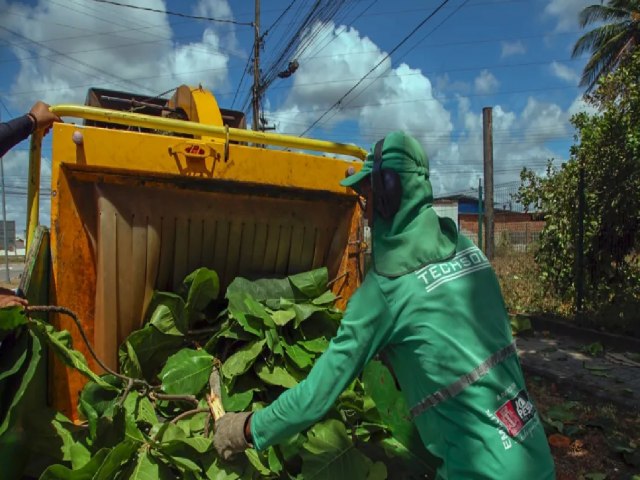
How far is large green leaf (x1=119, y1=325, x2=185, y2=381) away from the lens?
2.81 m

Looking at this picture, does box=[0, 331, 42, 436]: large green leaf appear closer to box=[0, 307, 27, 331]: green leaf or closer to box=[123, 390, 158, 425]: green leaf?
box=[0, 307, 27, 331]: green leaf

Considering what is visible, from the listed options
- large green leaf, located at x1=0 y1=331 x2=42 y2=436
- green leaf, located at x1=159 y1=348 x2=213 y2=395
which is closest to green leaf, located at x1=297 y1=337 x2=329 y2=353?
green leaf, located at x1=159 y1=348 x2=213 y2=395

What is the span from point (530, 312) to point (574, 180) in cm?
202

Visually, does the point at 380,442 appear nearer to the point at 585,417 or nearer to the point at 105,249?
the point at 105,249

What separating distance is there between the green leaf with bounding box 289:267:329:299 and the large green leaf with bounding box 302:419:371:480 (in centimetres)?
102

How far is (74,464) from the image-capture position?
2250mm

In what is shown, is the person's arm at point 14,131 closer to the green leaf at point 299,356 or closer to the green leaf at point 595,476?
the green leaf at point 299,356

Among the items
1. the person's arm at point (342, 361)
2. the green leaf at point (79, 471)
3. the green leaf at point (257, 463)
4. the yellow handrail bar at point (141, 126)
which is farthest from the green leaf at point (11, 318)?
the person's arm at point (342, 361)

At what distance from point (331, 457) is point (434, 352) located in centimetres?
90

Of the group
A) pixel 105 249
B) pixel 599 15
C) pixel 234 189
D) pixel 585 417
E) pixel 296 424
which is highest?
pixel 599 15

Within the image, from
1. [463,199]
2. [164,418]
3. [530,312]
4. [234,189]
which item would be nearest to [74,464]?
[164,418]

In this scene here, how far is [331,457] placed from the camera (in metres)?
2.10

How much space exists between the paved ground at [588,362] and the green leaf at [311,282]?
274 cm

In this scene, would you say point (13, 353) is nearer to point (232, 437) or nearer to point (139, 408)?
point (139, 408)
